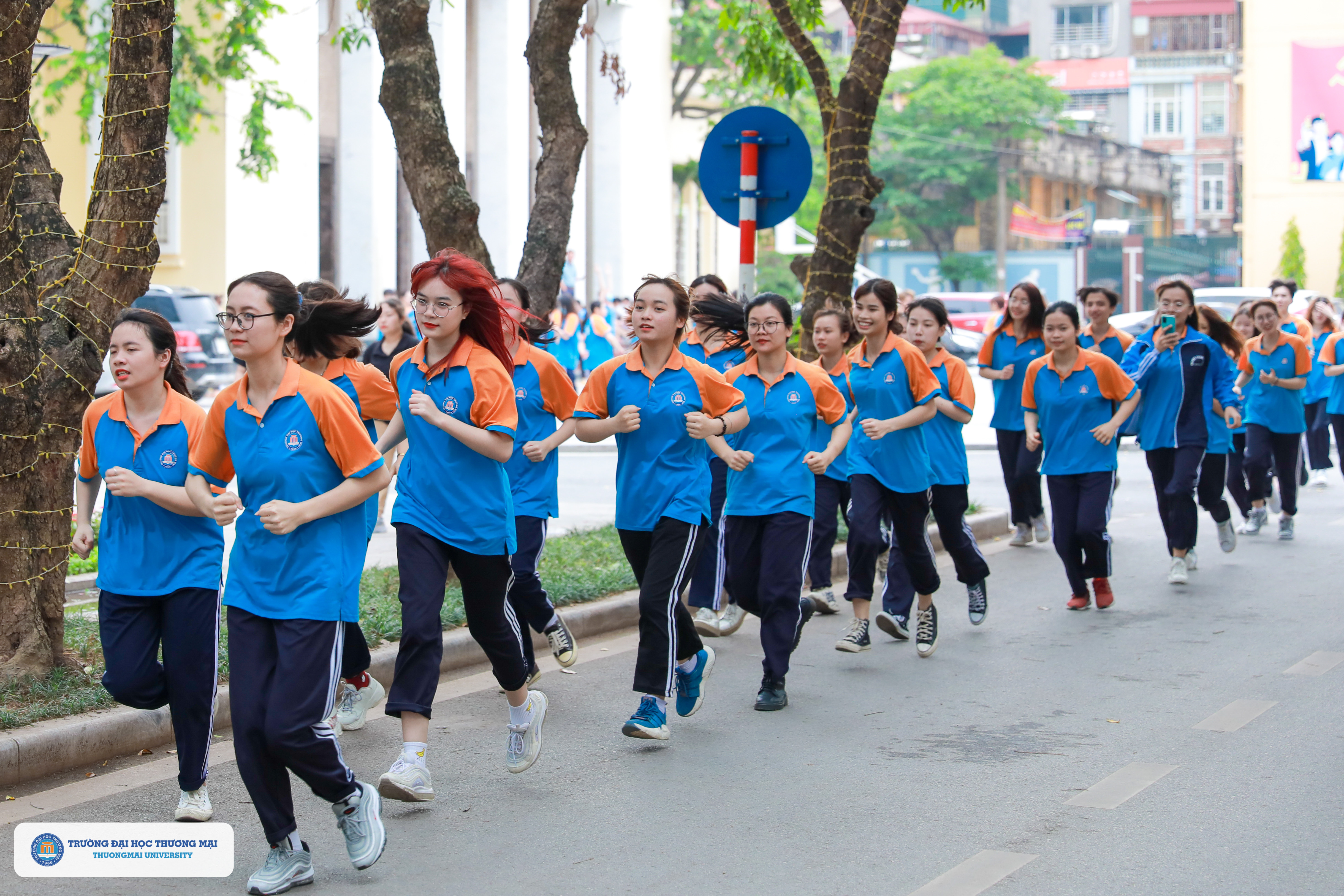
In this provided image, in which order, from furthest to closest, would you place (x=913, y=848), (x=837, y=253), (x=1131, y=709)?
(x=837, y=253) < (x=1131, y=709) < (x=913, y=848)

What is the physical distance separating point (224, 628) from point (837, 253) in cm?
589

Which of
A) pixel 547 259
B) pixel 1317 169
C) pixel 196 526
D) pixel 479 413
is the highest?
pixel 1317 169

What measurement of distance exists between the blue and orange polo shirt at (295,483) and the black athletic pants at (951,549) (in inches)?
171

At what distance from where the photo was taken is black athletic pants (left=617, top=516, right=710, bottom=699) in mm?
6133

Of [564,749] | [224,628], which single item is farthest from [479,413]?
[224,628]

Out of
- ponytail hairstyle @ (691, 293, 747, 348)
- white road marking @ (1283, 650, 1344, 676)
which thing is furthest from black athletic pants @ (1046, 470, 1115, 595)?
ponytail hairstyle @ (691, 293, 747, 348)

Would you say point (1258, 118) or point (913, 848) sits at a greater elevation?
point (1258, 118)

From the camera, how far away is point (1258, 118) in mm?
44594

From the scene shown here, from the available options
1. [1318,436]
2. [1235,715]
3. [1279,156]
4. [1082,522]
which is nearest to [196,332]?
[1318,436]

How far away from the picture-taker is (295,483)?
445 centimetres

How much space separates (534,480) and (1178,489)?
491 centimetres

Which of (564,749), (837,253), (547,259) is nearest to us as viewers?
(564,749)

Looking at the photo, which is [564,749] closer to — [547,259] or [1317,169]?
[547,259]

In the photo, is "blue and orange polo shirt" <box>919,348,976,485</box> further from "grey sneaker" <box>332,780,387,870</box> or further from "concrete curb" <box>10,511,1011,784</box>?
"grey sneaker" <box>332,780,387,870</box>
